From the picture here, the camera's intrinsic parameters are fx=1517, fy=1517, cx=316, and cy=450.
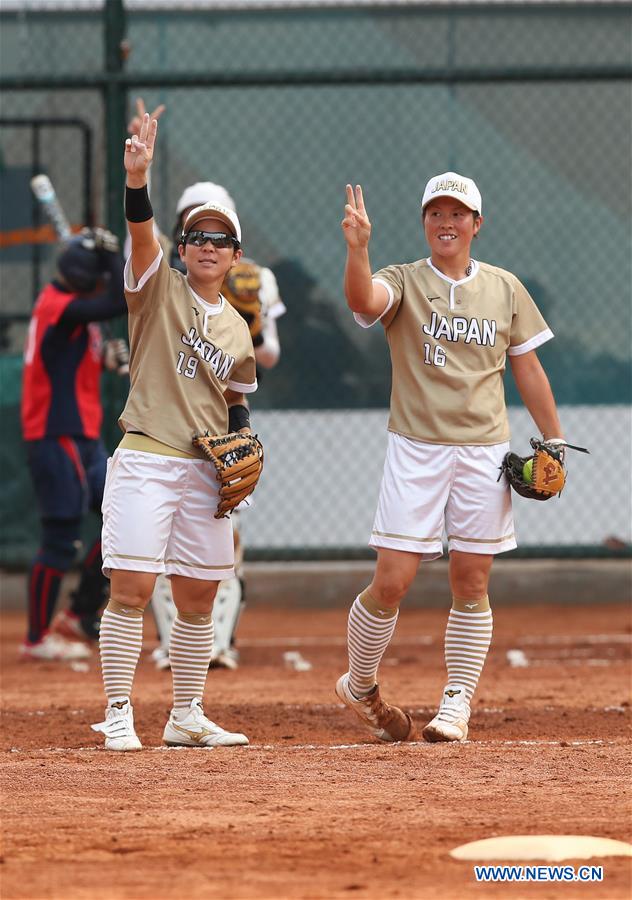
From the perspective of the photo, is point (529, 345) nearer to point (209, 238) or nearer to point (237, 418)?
point (237, 418)

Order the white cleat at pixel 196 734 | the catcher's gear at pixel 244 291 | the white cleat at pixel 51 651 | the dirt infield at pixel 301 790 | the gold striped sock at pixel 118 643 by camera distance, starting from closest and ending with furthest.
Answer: the dirt infield at pixel 301 790, the gold striped sock at pixel 118 643, the white cleat at pixel 196 734, the catcher's gear at pixel 244 291, the white cleat at pixel 51 651

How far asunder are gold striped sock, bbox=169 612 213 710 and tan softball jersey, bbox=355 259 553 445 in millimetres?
964

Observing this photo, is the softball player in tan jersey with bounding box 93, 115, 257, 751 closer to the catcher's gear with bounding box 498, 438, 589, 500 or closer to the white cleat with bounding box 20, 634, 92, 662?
the catcher's gear with bounding box 498, 438, 589, 500

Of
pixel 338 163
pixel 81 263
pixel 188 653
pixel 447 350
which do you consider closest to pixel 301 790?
pixel 188 653

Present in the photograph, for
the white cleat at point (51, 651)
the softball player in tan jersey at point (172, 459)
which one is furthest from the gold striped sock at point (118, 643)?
the white cleat at point (51, 651)

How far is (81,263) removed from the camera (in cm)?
808

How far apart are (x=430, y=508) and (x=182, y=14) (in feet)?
18.6

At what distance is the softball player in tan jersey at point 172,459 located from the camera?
Answer: 4.93m

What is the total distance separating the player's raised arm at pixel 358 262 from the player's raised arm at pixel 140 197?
2.09 ft

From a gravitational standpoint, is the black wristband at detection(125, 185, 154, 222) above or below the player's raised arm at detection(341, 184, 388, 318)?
above

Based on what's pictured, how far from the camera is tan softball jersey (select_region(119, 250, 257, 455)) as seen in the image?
16.4 feet

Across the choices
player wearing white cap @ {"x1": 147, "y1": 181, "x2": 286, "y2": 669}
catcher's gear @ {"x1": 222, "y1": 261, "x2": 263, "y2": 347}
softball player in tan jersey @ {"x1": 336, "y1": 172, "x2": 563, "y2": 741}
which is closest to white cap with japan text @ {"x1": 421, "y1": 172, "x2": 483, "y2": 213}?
softball player in tan jersey @ {"x1": 336, "y1": 172, "x2": 563, "y2": 741}

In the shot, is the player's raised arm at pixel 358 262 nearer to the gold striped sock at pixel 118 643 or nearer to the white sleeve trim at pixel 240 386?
the white sleeve trim at pixel 240 386

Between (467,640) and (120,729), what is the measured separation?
4.11 ft
